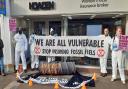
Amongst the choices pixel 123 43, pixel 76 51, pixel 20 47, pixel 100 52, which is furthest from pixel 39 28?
pixel 123 43

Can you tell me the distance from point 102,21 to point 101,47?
192cm

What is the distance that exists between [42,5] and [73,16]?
4.84 feet

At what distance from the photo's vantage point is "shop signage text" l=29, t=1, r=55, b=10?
9.30 m

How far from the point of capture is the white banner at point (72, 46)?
895 centimetres

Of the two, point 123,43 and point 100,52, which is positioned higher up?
point 123,43

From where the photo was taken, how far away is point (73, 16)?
31.5 ft

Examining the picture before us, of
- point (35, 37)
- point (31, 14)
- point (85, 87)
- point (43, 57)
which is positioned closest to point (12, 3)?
point (31, 14)

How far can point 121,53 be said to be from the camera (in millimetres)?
7812

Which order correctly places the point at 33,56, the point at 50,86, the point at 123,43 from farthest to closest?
1. the point at 33,56
2. the point at 123,43
3. the point at 50,86

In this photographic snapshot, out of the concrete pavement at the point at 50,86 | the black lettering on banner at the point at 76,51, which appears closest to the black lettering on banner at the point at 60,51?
the black lettering on banner at the point at 76,51

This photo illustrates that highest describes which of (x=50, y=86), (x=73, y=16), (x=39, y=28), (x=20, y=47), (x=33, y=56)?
(x=73, y=16)

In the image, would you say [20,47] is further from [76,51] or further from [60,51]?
[76,51]

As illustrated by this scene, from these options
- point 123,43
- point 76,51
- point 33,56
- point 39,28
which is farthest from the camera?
point 39,28

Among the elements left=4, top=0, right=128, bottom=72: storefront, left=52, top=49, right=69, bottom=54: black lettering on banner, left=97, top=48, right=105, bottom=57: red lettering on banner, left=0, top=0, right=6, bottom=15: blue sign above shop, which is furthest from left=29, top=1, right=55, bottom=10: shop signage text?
left=97, top=48, right=105, bottom=57: red lettering on banner
